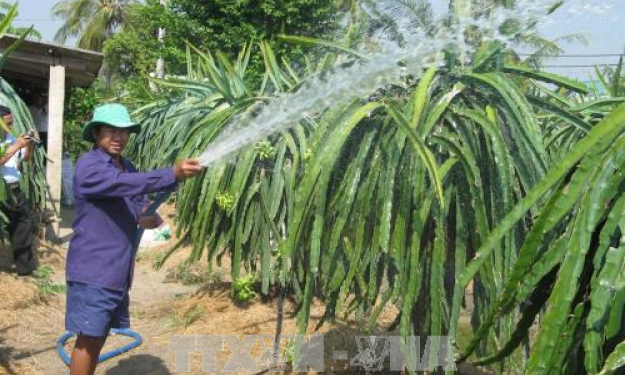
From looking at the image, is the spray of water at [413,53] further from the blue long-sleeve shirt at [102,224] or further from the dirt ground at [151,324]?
the dirt ground at [151,324]

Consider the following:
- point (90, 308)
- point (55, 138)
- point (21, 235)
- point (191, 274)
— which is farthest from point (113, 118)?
point (55, 138)

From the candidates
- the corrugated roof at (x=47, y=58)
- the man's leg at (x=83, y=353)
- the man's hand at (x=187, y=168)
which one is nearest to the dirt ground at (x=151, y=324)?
the man's leg at (x=83, y=353)

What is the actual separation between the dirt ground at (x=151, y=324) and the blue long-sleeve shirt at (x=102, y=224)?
1362 millimetres

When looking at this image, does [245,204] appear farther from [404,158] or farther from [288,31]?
[288,31]

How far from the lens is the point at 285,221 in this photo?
4.67 m

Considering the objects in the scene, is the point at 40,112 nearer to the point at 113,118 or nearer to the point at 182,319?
the point at 182,319

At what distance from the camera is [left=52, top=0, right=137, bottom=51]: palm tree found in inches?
1300

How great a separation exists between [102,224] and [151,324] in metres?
2.77

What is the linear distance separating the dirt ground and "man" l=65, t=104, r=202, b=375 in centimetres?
119

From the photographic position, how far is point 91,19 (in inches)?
1336

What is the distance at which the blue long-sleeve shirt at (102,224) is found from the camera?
11.6 feet

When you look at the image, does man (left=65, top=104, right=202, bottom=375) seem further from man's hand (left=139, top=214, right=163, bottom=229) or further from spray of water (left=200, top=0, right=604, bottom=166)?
spray of water (left=200, top=0, right=604, bottom=166)

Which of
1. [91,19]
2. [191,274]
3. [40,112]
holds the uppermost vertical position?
[91,19]

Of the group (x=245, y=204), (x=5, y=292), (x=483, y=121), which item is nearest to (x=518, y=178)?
(x=483, y=121)
